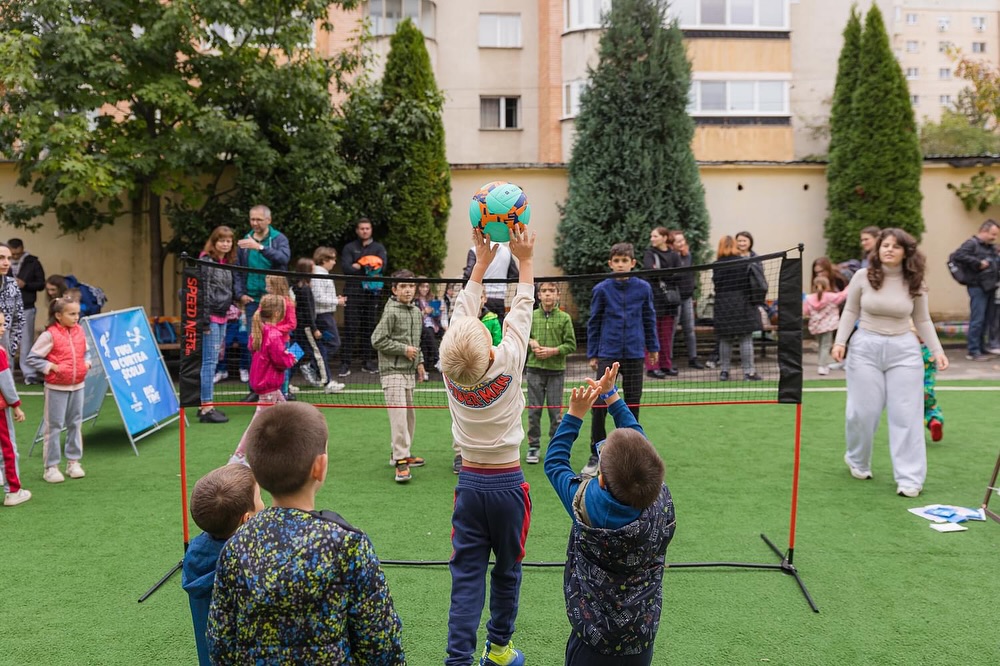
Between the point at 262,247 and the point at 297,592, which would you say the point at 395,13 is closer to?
the point at 262,247

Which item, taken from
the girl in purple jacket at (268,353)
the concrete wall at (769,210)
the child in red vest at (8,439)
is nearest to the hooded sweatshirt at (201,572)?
the girl in purple jacket at (268,353)

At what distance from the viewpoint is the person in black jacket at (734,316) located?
19.9 ft

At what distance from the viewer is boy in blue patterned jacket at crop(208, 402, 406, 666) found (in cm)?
224

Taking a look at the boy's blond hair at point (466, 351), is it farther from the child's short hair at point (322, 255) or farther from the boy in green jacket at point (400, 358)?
the child's short hair at point (322, 255)

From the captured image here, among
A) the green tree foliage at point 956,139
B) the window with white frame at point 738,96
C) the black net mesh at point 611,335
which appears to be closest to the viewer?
the black net mesh at point 611,335

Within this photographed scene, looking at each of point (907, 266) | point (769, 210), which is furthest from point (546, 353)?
point (769, 210)

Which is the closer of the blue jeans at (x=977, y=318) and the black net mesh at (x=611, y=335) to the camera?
the black net mesh at (x=611, y=335)

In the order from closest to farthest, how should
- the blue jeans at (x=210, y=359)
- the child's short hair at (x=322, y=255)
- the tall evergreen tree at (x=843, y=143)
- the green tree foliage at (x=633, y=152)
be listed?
the blue jeans at (x=210, y=359) < the child's short hair at (x=322, y=255) < the green tree foliage at (x=633, y=152) < the tall evergreen tree at (x=843, y=143)

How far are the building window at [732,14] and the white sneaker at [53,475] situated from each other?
2199 cm

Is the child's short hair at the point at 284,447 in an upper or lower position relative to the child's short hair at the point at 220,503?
upper

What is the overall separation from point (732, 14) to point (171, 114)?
1840cm

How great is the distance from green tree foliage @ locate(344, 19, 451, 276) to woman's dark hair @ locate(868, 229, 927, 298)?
789cm

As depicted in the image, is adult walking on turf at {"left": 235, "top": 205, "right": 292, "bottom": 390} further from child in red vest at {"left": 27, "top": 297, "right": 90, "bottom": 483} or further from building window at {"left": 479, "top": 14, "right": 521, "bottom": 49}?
building window at {"left": 479, "top": 14, "right": 521, "bottom": 49}

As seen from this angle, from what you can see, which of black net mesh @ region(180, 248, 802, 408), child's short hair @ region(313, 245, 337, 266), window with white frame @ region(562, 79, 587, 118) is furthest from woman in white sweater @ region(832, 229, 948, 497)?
window with white frame @ region(562, 79, 587, 118)
